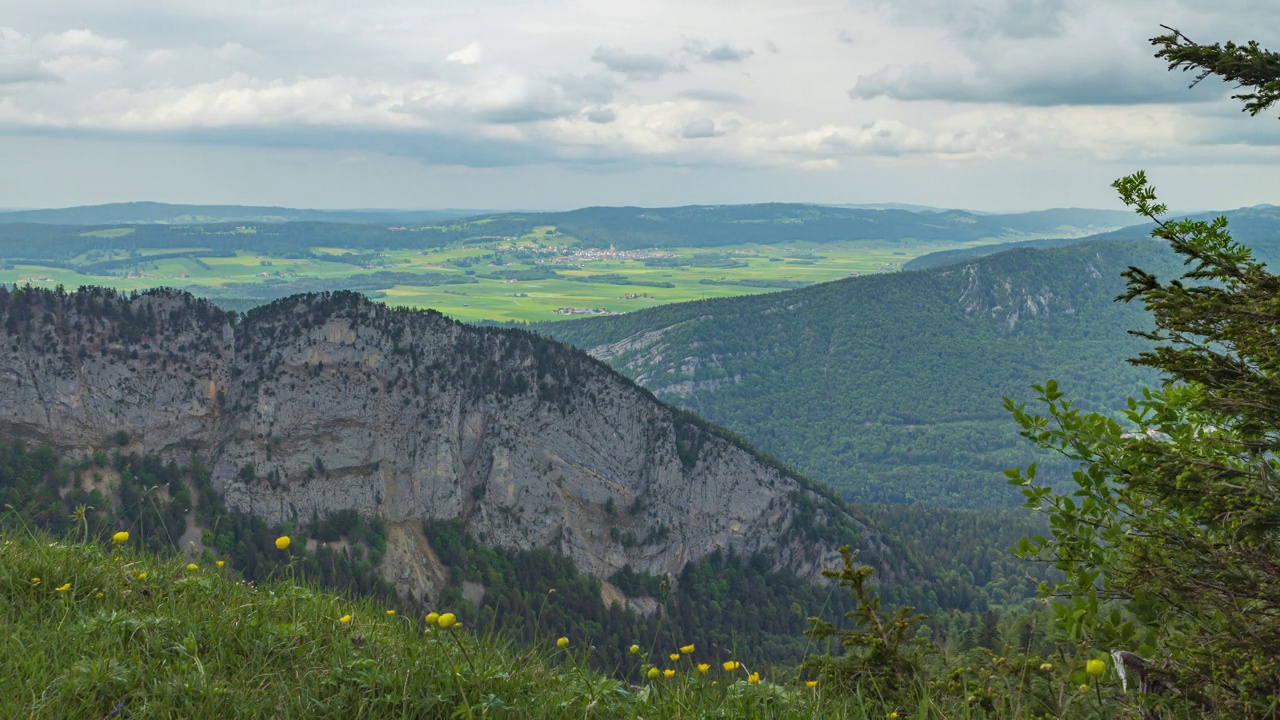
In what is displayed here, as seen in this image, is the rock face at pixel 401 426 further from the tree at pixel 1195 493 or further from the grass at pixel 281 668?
the tree at pixel 1195 493

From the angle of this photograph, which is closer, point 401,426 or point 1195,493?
point 1195,493

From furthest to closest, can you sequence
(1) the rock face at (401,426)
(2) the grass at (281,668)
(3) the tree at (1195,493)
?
1. (1) the rock face at (401,426)
2. (3) the tree at (1195,493)
3. (2) the grass at (281,668)

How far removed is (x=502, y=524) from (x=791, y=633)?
61.8m

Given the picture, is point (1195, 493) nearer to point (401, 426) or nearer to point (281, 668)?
point (281, 668)

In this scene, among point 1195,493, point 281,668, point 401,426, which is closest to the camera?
point 281,668

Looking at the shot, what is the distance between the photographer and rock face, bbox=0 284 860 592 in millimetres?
138625

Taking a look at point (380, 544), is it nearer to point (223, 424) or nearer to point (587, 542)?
point (223, 424)

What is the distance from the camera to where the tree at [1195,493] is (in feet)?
20.8

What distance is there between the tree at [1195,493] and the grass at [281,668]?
2.23 m

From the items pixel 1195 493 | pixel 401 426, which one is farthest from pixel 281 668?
pixel 401 426

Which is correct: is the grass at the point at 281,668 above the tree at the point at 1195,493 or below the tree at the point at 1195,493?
below

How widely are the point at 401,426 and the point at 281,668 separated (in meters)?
168

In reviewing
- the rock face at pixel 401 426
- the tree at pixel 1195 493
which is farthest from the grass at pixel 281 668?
the rock face at pixel 401 426

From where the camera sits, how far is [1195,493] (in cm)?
783
